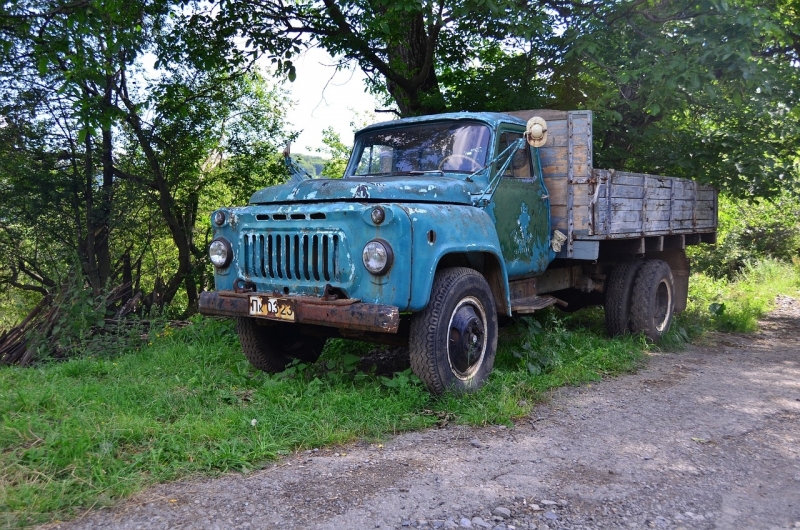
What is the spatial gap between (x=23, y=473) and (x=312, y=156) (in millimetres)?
18797

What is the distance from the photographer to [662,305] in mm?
7914

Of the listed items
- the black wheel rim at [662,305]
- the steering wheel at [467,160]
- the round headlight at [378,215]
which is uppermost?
the steering wheel at [467,160]

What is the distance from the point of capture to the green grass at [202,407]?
135 inches

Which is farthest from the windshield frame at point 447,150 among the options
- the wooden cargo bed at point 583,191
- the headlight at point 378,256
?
the headlight at point 378,256

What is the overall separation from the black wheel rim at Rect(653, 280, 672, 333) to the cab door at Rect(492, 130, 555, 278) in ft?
7.16

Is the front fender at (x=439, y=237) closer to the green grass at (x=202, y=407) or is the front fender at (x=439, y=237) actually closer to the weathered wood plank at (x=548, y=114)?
the green grass at (x=202, y=407)

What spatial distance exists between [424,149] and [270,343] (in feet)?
6.99

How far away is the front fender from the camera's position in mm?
4395

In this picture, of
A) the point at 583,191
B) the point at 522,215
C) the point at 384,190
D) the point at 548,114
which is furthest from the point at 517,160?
the point at 384,190

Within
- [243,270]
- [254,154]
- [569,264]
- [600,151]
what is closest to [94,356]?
[243,270]

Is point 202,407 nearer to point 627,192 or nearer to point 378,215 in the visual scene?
point 378,215

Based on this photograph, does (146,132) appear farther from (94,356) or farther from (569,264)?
(569,264)

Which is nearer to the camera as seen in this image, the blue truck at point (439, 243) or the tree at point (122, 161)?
the blue truck at point (439, 243)

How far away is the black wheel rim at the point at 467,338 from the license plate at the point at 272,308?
1.13 metres
